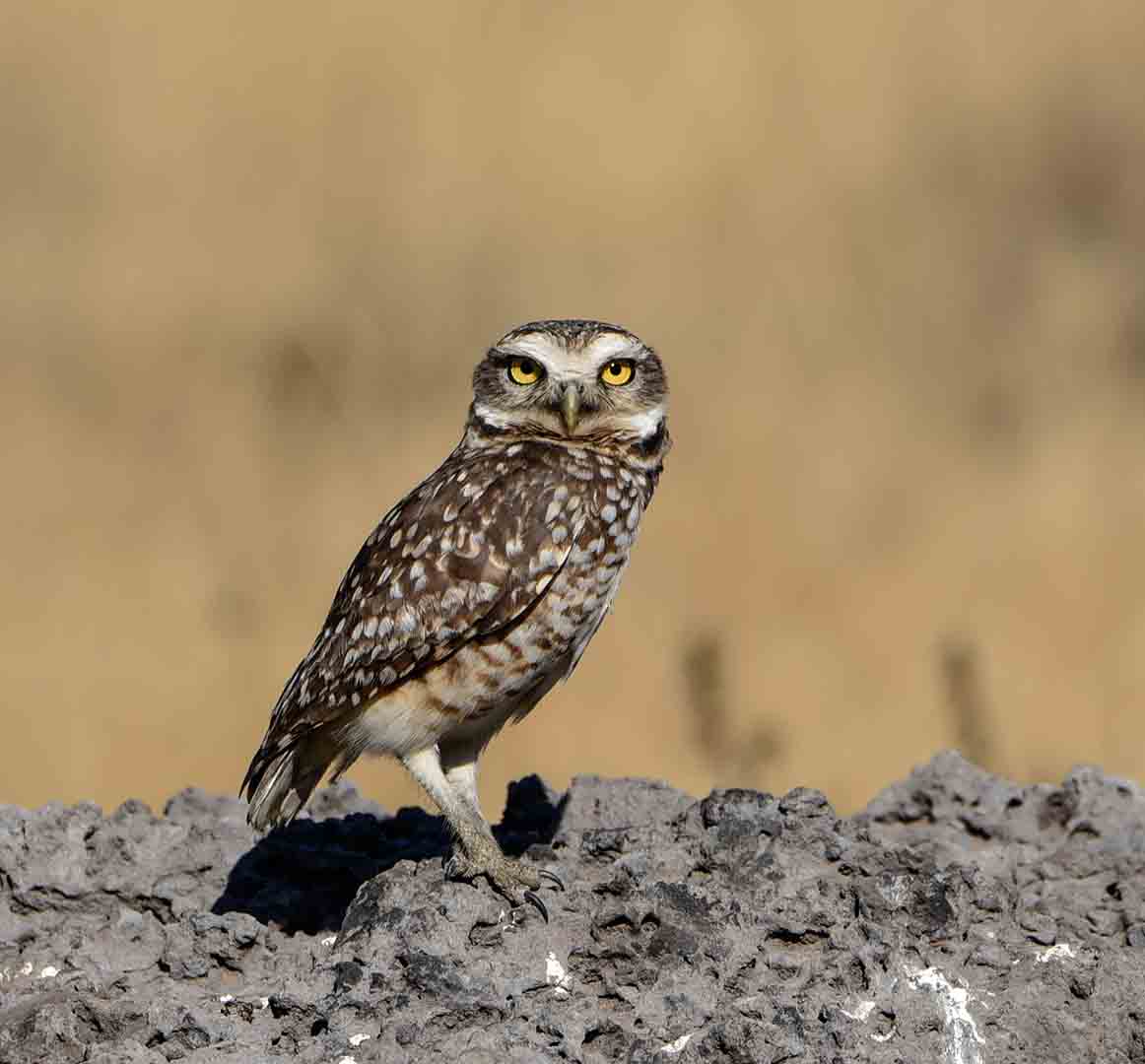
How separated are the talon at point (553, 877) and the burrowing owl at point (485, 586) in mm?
172

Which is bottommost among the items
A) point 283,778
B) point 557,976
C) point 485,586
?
point 557,976

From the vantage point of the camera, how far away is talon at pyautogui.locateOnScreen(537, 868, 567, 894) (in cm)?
672

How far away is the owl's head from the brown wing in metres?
0.21

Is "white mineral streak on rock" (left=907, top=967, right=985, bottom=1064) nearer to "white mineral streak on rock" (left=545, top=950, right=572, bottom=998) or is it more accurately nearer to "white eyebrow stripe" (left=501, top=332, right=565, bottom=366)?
"white mineral streak on rock" (left=545, top=950, right=572, bottom=998)

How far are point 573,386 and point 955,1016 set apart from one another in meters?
2.38

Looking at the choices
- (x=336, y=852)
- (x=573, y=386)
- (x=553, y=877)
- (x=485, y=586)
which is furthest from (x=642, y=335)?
(x=553, y=877)

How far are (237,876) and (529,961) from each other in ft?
4.67

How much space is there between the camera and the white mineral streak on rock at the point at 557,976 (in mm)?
6309

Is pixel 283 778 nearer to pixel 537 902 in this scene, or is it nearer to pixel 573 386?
pixel 537 902

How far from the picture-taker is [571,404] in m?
7.38

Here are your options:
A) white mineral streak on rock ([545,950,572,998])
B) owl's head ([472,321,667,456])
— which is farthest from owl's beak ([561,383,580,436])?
white mineral streak on rock ([545,950,572,998])

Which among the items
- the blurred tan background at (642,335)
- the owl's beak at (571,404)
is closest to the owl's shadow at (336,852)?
the owl's beak at (571,404)

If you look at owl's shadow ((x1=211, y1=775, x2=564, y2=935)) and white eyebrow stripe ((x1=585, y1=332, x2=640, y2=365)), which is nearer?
owl's shadow ((x1=211, y1=775, x2=564, y2=935))

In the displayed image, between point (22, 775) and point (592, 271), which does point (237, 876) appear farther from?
point (592, 271)
